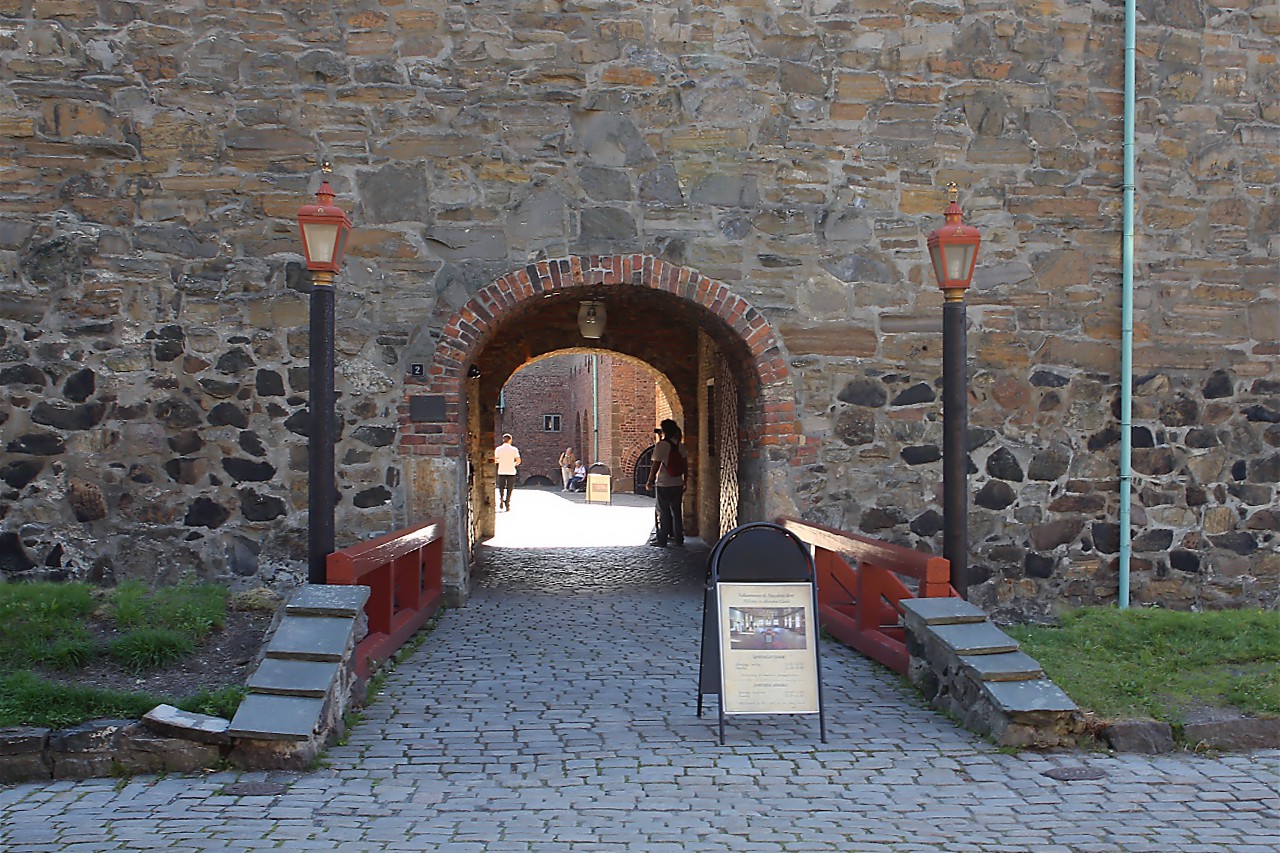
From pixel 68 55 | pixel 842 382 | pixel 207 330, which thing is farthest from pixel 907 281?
pixel 68 55

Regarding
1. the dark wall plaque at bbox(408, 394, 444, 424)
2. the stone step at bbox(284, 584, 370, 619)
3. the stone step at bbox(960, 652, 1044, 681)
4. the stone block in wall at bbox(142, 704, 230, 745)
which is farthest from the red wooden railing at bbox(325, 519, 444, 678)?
the stone step at bbox(960, 652, 1044, 681)

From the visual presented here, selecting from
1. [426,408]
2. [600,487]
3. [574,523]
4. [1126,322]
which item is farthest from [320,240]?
[600,487]

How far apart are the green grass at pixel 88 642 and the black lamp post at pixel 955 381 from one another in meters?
3.86

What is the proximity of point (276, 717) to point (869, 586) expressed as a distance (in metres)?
3.71

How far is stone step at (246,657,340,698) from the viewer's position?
461 cm

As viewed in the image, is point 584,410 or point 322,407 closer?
point 322,407

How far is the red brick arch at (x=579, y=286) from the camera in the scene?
784cm

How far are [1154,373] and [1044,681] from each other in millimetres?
4401

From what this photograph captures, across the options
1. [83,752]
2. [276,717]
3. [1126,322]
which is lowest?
[83,752]

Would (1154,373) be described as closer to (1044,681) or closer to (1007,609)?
(1007,609)

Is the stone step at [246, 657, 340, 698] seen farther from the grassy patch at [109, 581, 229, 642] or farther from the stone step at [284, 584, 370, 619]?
the grassy patch at [109, 581, 229, 642]

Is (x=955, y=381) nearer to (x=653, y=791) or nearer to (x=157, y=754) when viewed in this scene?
(x=653, y=791)

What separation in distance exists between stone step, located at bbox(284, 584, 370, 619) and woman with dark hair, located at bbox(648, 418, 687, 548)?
7.31 m

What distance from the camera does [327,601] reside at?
17.0 feet
